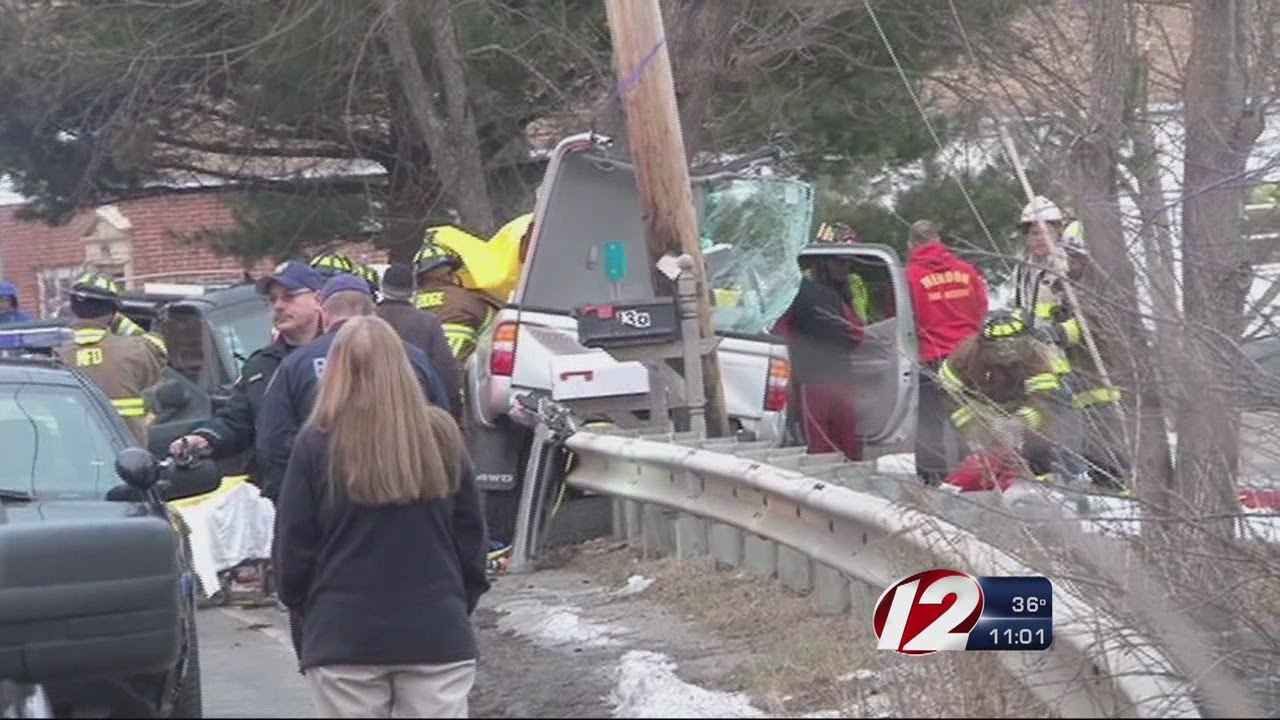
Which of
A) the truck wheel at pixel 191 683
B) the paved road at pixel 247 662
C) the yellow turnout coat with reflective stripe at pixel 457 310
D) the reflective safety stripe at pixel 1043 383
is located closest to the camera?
the truck wheel at pixel 191 683

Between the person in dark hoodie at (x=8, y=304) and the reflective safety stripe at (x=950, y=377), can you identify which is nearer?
the reflective safety stripe at (x=950, y=377)

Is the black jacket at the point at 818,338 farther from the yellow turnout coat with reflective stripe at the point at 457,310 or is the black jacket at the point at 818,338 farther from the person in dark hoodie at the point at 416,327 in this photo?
the person in dark hoodie at the point at 416,327

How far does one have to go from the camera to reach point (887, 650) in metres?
6.79

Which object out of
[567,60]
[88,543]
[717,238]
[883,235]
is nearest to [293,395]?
[88,543]

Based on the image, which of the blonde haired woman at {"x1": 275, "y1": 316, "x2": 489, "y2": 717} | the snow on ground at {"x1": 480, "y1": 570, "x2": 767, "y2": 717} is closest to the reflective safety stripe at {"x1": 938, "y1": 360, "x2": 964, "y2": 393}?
the snow on ground at {"x1": 480, "y1": 570, "x2": 767, "y2": 717}

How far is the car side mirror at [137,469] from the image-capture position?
792cm

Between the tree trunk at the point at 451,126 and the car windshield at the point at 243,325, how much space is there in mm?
2645

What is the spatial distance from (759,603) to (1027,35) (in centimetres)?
352

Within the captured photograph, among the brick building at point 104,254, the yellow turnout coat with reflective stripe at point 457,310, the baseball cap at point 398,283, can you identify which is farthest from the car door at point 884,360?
the brick building at point 104,254

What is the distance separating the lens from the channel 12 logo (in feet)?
20.1

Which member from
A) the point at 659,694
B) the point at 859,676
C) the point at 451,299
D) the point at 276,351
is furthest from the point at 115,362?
the point at 859,676

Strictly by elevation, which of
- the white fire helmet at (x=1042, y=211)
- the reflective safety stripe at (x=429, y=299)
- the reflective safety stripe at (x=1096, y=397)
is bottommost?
the reflective safety stripe at (x=1096, y=397)

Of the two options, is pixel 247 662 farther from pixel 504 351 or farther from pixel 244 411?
pixel 504 351

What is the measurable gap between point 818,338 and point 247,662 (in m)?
5.14
